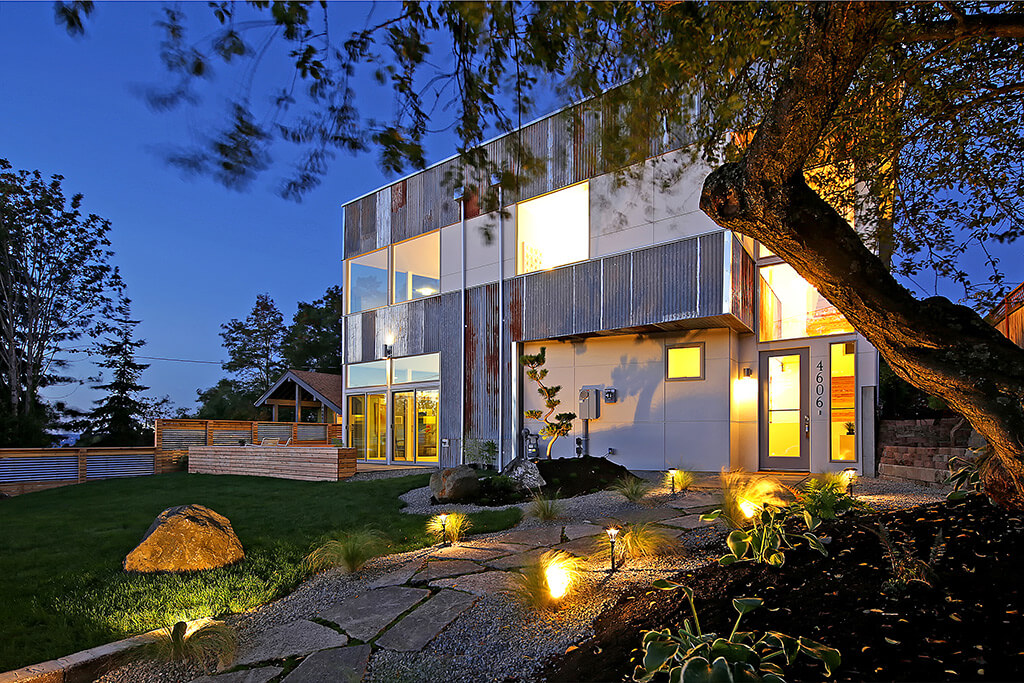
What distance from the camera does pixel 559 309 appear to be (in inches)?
465

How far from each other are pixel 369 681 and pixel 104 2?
321cm

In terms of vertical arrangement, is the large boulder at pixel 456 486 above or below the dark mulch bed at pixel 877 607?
below

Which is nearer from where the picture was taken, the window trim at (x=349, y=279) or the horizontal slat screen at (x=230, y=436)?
the window trim at (x=349, y=279)

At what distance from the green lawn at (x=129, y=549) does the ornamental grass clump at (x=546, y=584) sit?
210 cm

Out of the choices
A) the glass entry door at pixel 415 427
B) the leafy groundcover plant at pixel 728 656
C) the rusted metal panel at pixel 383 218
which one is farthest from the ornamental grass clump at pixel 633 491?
the rusted metal panel at pixel 383 218

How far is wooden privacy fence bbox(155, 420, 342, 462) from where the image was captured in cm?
1581

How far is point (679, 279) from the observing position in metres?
10.1

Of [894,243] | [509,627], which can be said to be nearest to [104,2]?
[509,627]

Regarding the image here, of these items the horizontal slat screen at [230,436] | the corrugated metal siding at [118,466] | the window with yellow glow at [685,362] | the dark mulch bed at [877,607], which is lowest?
the corrugated metal siding at [118,466]

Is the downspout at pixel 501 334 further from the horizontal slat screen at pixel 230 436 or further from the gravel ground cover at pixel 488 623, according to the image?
the horizontal slat screen at pixel 230 436

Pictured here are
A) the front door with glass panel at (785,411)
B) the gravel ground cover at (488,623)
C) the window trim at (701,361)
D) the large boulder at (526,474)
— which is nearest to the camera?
the gravel ground cover at (488,623)

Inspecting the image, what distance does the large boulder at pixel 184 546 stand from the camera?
479 centimetres

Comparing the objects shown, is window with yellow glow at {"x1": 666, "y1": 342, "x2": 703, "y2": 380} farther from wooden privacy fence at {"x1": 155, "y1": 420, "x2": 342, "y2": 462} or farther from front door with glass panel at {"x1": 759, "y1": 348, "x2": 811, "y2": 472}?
wooden privacy fence at {"x1": 155, "y1": 420, "x2": 342, "y2": 462}

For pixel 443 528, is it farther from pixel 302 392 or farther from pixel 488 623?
pixel 302 392
